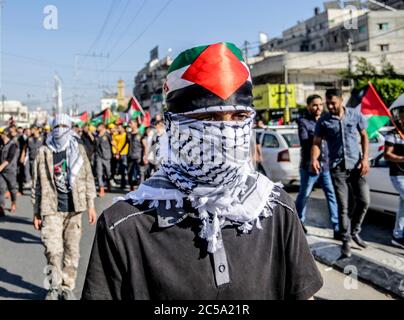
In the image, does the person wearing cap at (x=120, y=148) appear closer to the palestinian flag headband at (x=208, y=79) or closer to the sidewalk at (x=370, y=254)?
the sidewalk at (x=370, y=254)

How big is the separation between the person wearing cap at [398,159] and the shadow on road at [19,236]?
5.18m

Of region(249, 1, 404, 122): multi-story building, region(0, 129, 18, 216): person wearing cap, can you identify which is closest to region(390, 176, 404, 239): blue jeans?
region(0, 129, 18, 216): person wearing cap

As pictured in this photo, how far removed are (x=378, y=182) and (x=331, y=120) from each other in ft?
8.24

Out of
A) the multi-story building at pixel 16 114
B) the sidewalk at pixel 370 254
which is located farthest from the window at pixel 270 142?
the multi-story building at pixel 16 114

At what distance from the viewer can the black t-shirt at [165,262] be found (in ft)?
5.02

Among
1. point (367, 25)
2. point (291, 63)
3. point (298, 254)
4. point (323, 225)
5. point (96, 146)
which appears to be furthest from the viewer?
point (291, 63)

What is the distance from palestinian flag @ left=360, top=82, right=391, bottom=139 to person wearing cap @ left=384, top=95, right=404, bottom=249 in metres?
3.73

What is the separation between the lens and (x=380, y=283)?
15.1 feet

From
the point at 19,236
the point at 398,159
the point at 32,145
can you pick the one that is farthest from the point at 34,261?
the point at 32,145

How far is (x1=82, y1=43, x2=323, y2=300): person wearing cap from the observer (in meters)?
1.54

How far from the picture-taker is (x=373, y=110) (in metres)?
9.24

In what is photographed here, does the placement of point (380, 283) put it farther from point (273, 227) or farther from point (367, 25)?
point (367, 25)

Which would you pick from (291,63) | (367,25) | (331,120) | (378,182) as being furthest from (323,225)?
(291,63)

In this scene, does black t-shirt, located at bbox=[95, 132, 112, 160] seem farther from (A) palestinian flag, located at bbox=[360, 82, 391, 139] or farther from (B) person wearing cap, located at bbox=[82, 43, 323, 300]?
(B) person wearing cap, located at bbox=[82, 43, 323, 300]
